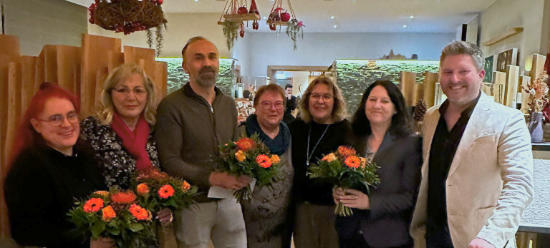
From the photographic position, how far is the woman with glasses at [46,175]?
146 centimetres

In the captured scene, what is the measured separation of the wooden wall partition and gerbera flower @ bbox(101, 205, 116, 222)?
125 centimetres

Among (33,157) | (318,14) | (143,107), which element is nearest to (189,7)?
(318,14)

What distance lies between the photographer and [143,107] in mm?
2084

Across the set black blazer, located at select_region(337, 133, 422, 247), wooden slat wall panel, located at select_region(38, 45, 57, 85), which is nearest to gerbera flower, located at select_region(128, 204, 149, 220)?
black blazer, located at select_region(337, 133, 422, 247)

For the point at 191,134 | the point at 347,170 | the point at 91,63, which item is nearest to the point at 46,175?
the point at 191,134

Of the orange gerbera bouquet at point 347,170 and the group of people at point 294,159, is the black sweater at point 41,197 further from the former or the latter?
the orange gerbera bouquet at point 347,170

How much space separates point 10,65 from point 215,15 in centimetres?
807

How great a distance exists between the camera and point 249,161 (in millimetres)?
1933

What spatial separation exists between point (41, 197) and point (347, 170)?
138cm

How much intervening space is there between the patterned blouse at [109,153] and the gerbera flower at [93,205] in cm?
39

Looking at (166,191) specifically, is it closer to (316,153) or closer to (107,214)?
(107,214)

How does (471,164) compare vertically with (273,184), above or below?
above

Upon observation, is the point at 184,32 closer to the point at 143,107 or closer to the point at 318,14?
the point at 318,14

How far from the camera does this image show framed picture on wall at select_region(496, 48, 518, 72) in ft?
23.5
